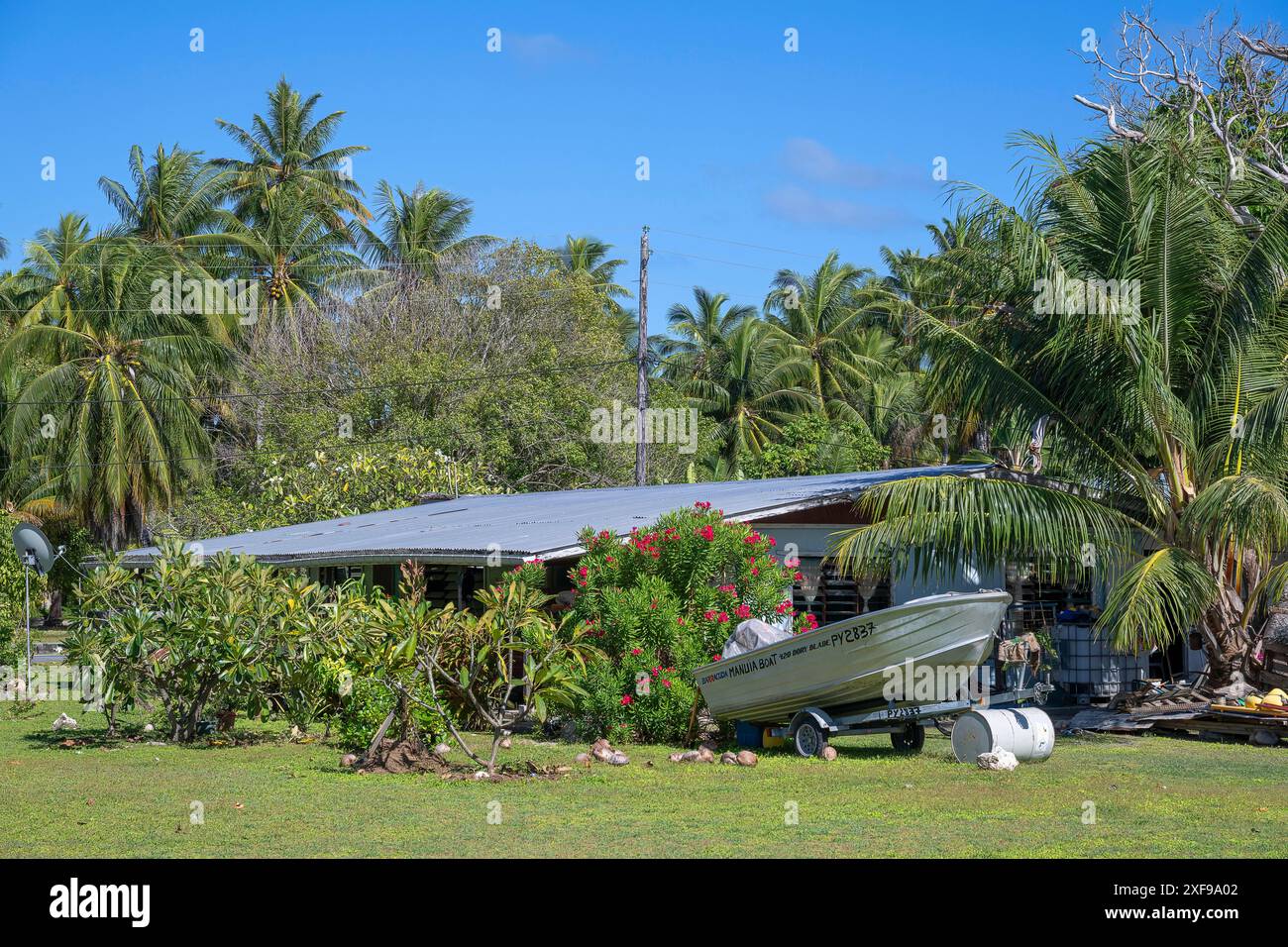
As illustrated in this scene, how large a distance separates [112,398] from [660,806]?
28.1 meters

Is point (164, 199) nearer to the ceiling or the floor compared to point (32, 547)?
nearer to the ceiling

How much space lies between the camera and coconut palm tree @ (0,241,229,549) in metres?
34.6

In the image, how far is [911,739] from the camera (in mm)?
13898

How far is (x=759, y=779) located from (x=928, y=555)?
5031 millimetres

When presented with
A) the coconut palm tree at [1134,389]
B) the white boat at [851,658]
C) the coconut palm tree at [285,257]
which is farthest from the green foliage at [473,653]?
the coconut palm tree at [285,257]

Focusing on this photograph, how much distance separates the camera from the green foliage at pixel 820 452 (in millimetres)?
36500

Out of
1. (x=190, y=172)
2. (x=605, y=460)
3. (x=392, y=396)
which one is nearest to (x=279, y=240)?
(x=190, y=172)

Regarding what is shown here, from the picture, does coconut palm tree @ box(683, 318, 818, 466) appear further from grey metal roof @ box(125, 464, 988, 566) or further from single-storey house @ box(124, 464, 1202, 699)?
single-storey house @ box(124, 464, 1202, 699)

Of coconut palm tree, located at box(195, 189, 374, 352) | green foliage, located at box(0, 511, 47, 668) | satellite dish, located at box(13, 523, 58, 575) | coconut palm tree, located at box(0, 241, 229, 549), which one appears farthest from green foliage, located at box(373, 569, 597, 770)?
coconut palm tree, located at box(195, 189, 374, 352)

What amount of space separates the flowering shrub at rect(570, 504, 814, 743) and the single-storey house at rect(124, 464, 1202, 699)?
758 millimetres

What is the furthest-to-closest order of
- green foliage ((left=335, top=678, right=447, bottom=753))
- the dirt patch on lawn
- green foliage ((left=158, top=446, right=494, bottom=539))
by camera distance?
1. green foliage ((left=158, top=446, right=494, bottom=539))
2. green foliage ((left=335, top=678, right=447, bottom=753))
3. the dirt patch on lawn

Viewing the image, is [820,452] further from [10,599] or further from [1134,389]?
[1134,389]

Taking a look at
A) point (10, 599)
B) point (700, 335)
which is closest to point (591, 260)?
point (700, 335)
